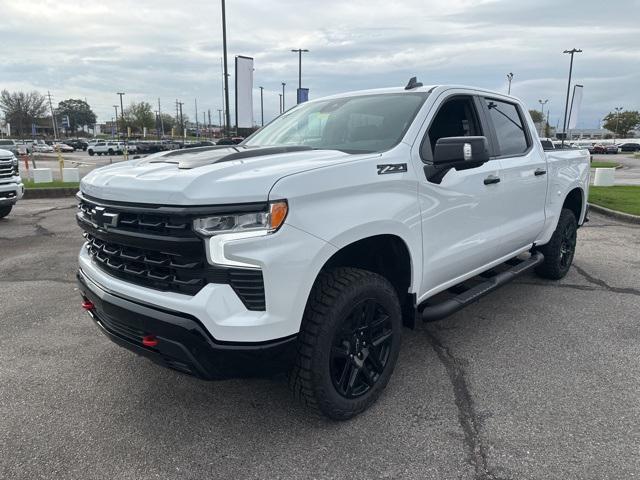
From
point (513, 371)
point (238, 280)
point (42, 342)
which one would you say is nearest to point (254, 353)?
point (238, 280)

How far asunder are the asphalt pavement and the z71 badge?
54.8 inches

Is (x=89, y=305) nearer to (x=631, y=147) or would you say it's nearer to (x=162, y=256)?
(x=162, y=256)

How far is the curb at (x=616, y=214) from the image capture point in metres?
9.51

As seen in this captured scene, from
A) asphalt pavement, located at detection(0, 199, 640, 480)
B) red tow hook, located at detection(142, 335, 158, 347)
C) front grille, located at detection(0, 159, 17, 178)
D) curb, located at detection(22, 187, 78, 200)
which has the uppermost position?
front grille, located at detection(0, 159, 17, 178)

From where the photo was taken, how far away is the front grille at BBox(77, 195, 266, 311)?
91.5 inches

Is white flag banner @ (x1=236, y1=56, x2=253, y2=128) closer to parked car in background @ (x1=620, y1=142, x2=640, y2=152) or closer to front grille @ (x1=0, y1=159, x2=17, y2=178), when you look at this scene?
front grille @ (x1=0, y1=159, x2=17, y2=178)


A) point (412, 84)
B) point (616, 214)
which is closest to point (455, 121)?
point (412, 84)

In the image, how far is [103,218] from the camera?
2.68 metres

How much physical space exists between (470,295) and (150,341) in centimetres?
230

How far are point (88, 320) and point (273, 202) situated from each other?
292 cm

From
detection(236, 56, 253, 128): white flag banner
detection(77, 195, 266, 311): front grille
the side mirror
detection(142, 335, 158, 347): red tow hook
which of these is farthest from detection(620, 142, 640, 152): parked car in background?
detection(142, 335, 158, 347): red tow hook

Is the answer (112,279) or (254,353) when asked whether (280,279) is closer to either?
(254,353)

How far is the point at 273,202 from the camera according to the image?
7.63ft

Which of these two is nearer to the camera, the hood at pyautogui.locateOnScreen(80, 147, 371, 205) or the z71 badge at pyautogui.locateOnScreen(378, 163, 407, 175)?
the hood at pyautogui.locateOnScreen(80, 147, 371, 205)
